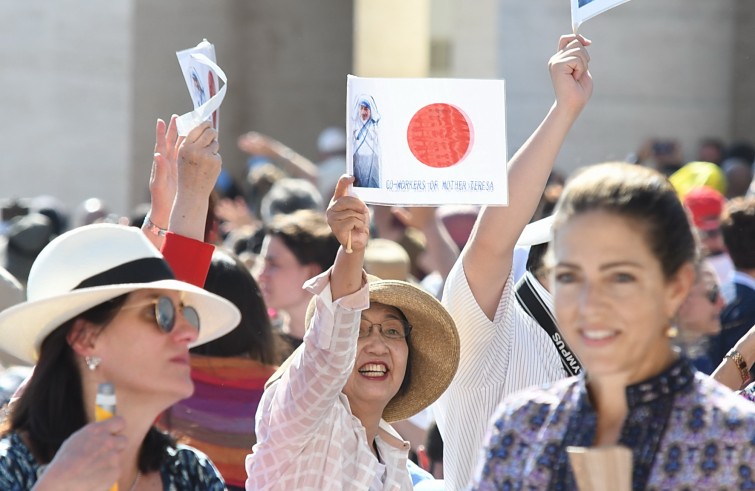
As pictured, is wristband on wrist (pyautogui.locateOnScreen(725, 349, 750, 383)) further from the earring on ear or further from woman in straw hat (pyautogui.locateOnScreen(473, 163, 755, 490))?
the earring on ear

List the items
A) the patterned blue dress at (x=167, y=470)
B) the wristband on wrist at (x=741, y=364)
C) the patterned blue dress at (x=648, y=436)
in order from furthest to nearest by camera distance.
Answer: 1. the wristband on wrist at (x=741, y=364)
2. the patterned blue dress at (x=167, y=470)
3. the patterned blue dress at (x=648, y=436)

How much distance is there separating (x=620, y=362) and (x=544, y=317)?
5.05 ft

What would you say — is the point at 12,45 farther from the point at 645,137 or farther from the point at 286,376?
the point at 286,376

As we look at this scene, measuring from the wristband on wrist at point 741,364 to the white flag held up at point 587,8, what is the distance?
1.12 meters

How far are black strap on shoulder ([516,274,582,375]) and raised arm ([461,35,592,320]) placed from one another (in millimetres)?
165

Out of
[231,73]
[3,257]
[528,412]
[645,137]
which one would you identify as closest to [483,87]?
[528,412]

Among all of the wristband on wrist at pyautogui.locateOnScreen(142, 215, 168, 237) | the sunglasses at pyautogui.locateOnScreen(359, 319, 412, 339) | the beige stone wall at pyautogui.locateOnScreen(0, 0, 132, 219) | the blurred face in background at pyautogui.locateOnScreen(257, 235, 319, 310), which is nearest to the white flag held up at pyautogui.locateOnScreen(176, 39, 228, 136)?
the wristband on wrist at pyautogui.locateOnScreen(142, 215, 168, 237)

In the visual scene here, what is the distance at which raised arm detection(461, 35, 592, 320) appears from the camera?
3.71 meters

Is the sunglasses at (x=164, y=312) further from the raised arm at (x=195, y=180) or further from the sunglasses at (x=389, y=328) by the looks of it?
the sunglasses at (x=389, y=328)

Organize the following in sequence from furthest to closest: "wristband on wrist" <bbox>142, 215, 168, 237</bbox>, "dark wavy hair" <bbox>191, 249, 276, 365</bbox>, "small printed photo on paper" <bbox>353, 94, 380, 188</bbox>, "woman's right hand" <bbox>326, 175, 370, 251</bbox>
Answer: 1. "dark wavy hair" <bbox>191, 249, 276, 365</bbox>
2. "wristband on wrist" <bbox>142, 215, 168, 237</bbox>
3. "small printed photo on paper" <bbox>353, 94, 380, 188</bbox>
4. "woman's right hand" <bbox>326, 175, 370, 251</bbox>

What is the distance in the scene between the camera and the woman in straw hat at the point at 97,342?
2816 millimetres

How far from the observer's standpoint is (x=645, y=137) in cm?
1348

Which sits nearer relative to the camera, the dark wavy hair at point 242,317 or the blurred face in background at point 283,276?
the dark wavy hair at point 242,317

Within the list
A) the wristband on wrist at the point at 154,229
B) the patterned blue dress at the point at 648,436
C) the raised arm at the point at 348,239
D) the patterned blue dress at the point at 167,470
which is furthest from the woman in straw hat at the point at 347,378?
the patterned blue dress at the point at 648,436
